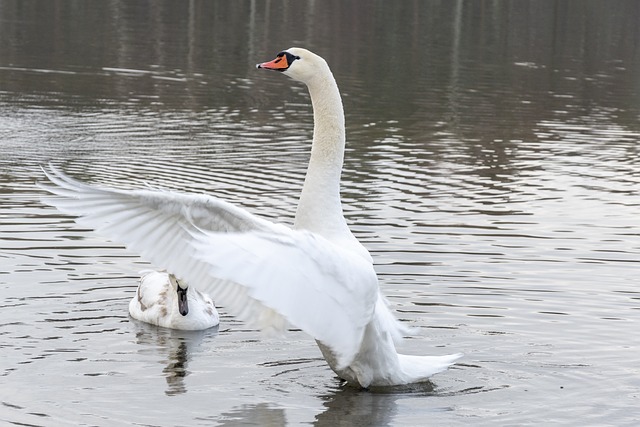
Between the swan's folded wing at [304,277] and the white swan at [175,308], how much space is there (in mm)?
3293

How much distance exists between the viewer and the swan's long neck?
9273 mm

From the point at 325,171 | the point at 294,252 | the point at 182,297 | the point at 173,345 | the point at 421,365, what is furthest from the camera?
the point at 182,297

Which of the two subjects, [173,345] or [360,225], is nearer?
[173,345]

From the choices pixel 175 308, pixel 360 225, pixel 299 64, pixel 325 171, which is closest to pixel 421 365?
pixel 325 171

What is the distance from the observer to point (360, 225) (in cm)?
1555

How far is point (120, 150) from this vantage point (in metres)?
20.6

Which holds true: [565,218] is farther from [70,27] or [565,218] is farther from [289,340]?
[70,27]

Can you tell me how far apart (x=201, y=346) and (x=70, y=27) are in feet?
114

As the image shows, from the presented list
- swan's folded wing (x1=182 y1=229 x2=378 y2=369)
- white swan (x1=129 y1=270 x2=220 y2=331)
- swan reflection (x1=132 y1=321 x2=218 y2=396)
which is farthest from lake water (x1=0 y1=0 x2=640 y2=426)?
swan's folded wing (x1=182 y1=229 x2=378 y2=369)

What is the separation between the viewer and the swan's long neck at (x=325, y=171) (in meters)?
9.27

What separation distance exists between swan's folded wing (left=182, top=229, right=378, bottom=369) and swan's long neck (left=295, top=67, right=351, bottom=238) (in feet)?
2.35

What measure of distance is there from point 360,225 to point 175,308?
164 inches

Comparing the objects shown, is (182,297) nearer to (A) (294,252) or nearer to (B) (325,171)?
(B) (325,171)

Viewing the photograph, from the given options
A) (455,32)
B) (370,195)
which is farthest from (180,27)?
(370,195)
